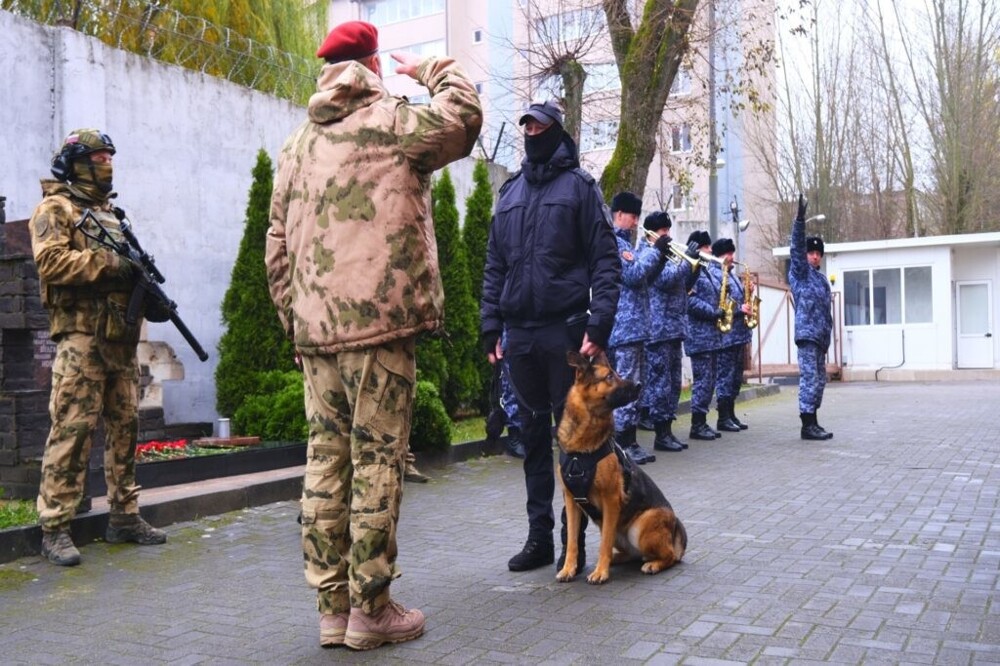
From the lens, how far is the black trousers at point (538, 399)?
18.2 feet

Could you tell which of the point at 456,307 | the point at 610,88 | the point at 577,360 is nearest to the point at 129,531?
the point at 577,360

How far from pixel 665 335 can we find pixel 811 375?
2088 millimetres

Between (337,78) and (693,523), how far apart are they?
12.9ft

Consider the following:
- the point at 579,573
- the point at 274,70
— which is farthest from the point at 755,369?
the point at 579,573

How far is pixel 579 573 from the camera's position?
5.50 meters

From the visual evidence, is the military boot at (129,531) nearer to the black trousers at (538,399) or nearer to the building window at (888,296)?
the black trousers at (538,399)

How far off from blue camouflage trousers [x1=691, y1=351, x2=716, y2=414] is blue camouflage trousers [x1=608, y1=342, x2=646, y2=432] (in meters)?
2.07

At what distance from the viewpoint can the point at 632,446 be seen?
32.6 feet

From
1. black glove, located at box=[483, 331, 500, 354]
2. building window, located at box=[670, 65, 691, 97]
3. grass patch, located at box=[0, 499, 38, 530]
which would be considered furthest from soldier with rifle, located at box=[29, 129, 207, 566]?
building window, located at box=[670, 65, 691, 97]

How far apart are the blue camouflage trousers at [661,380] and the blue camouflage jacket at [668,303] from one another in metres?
0.13

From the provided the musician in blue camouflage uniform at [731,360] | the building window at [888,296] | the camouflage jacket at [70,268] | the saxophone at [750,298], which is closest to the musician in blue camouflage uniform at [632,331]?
the musician in blue camouflage uniform at [731,360]

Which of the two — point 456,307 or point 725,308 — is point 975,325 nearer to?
point 725,308

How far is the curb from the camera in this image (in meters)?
6.05

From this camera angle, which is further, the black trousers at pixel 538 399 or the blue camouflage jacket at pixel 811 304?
the blue camouflage jacket at pixel 811 304
